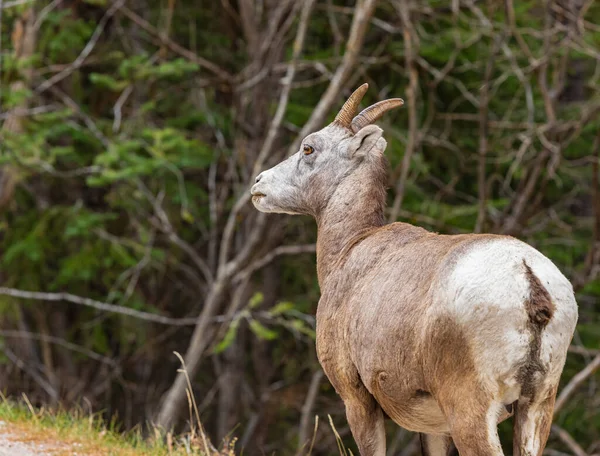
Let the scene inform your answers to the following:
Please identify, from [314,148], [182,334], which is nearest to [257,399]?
[182,334]

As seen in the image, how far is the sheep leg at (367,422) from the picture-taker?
4.92 metres

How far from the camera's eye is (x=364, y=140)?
5.63 m

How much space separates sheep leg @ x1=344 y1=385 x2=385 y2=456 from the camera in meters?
4.92

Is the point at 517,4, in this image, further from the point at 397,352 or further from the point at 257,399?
the point at 397,352

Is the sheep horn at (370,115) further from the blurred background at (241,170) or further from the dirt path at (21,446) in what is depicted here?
the blurred background at (241,170)

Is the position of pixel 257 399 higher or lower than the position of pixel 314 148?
lower

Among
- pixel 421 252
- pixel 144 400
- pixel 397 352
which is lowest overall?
pixel 144 400

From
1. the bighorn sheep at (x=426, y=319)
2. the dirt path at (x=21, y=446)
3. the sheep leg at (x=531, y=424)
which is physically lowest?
the dirt path at (x=21, y=446)

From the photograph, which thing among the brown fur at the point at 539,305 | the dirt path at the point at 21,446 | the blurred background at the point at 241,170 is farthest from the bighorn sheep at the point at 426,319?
the blurred background at the point at 241,170

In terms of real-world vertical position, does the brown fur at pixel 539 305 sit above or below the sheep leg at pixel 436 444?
above

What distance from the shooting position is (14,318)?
14.9 meters

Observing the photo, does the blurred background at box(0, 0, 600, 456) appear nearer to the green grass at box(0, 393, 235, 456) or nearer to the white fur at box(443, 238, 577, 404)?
the green grass at box(0, 393, 235, 456)

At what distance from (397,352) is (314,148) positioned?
1.89 meters

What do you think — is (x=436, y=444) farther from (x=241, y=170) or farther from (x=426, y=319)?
(x=241, y=170)
